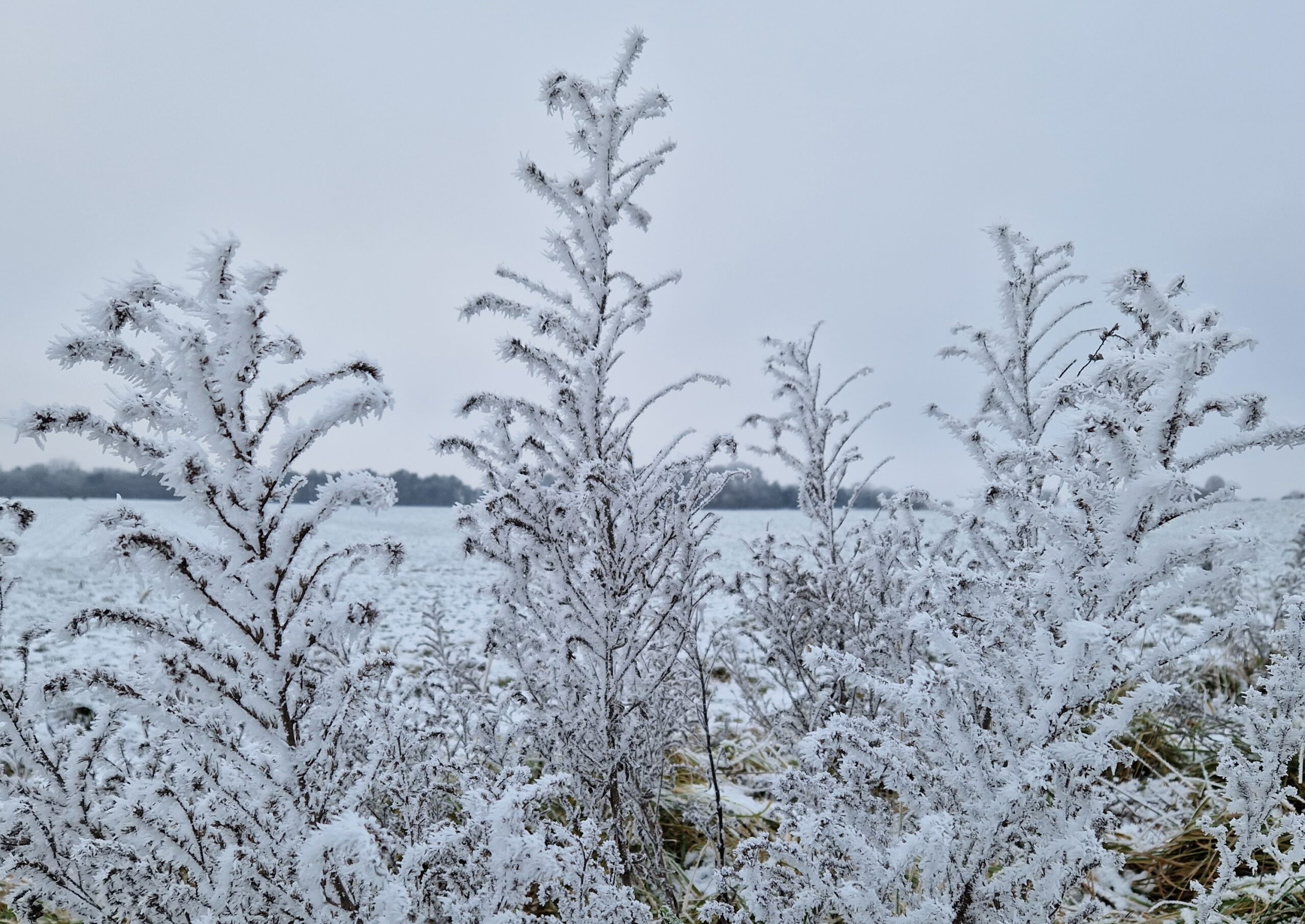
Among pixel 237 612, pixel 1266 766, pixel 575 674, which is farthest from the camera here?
pixel 575 674

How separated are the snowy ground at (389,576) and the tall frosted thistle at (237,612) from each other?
153 millimetres

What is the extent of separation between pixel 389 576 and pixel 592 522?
1.49 meters

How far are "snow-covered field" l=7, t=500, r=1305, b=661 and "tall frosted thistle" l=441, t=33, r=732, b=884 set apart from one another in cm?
32

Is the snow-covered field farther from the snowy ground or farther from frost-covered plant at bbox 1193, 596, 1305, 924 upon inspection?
frost-covered plant at bbox 1193, 596, 1305, 924

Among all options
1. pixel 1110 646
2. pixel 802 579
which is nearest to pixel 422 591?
pixel 802 579

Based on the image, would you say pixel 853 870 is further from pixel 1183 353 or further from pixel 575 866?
pixel 1183 353

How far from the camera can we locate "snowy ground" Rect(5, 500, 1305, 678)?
231 inches

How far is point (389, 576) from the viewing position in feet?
6.24

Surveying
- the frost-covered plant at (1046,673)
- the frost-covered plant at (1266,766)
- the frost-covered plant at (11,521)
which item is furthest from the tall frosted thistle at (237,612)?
the frost-covered plant at (1266,766)

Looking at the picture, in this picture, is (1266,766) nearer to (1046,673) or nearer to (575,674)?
(1046,673)

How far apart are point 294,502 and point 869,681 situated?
1810mm

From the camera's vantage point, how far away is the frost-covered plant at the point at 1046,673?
1.69 m

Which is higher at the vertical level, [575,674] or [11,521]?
[11,521]

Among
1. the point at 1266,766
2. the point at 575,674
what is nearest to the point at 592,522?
the point at 575,674
